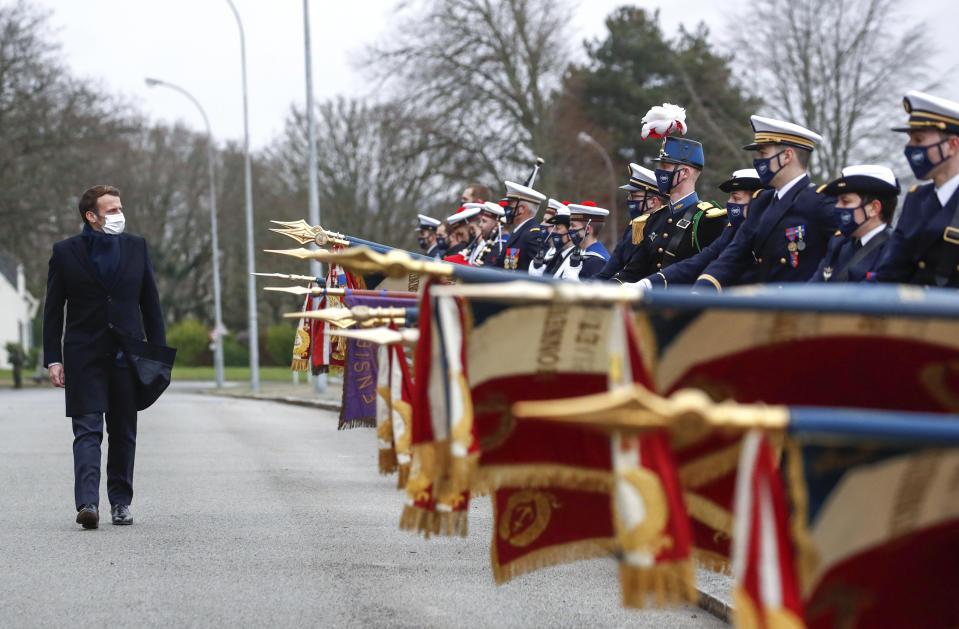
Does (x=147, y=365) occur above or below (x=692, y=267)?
below

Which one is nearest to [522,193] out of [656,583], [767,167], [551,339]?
[767,167]

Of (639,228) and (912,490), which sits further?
(639,228)

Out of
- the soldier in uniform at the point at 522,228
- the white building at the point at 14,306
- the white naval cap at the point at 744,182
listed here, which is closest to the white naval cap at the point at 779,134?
the white naval cap at the point at 744,182

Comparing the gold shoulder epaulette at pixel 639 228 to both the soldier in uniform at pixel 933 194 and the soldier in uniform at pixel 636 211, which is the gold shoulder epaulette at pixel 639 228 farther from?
the soldier in uniform at pixel 933 194

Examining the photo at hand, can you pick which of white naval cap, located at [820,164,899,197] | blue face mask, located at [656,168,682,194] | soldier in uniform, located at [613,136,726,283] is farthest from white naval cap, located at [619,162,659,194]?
white naval cap, located at [820,164,899,197]

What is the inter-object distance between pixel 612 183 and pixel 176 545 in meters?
36.3

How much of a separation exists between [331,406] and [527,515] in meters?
18.7

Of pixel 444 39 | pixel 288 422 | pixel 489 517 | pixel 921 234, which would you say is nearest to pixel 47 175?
pixel 444 39

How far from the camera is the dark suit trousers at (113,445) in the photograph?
849 centimetres

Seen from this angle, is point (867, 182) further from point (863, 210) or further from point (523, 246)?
point (523, 246)

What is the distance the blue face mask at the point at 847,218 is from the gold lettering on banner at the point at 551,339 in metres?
2.48

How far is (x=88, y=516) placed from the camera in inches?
327

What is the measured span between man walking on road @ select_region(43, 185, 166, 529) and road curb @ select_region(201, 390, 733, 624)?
322 cm

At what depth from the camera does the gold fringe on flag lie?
11.0 feet
